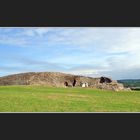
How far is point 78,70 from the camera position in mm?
11461

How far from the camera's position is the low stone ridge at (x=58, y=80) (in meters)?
11.4

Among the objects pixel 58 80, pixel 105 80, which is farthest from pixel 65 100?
pixel 105 80

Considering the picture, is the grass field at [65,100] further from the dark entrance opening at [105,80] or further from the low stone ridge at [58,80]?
the dark entrance opening at [105,80]

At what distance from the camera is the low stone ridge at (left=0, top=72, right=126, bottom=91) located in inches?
450

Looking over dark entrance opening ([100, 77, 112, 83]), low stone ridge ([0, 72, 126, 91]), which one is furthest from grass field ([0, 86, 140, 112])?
dark entrance opening ([100, 77, 112, 83])

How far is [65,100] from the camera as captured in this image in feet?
38.2

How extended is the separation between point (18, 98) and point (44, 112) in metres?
0.69

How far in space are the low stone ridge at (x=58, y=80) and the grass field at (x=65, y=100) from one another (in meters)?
0.11

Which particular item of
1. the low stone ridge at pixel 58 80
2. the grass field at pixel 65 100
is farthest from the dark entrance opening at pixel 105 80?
the grass field at pixel 65 100

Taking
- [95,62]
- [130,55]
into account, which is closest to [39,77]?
[95,62]

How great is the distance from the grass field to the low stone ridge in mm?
105

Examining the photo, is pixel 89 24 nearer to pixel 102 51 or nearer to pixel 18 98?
pixel 102 51

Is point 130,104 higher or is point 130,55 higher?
point 130,55

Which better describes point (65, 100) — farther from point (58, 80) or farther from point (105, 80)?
point (105, 80)
